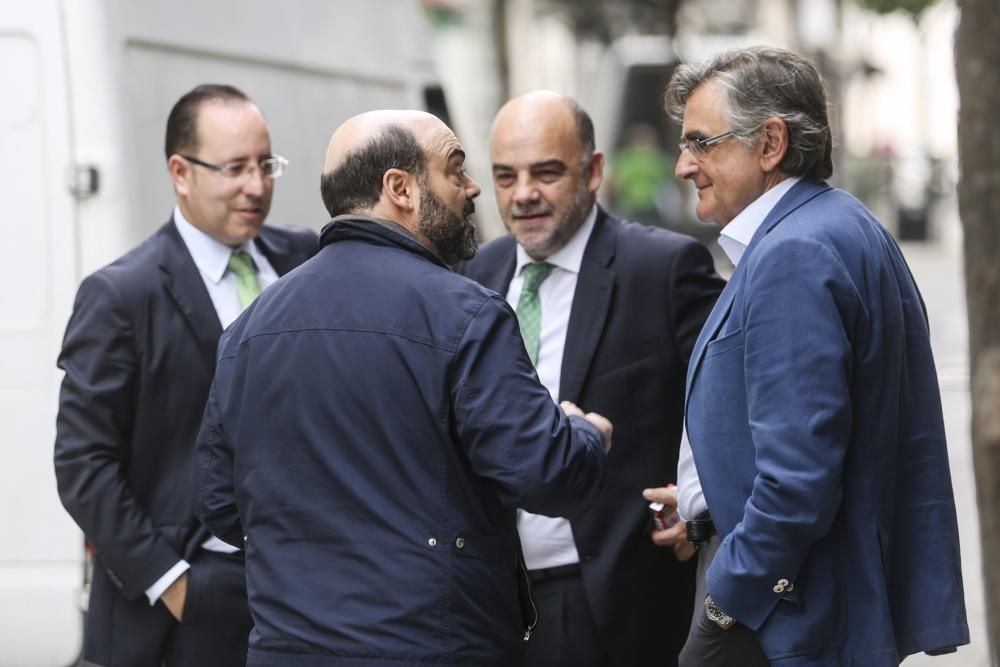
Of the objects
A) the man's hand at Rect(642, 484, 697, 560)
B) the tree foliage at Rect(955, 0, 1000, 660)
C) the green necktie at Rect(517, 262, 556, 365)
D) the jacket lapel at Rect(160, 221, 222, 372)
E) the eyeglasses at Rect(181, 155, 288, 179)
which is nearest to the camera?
the tree foliage at Rect(955, 0, 1000, 660)

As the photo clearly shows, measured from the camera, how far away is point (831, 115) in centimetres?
352

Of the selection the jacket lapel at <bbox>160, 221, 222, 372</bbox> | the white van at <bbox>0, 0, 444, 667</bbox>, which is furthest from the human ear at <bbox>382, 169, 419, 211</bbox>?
the white van at <bbox>0, 0, 444, 667</bbox>

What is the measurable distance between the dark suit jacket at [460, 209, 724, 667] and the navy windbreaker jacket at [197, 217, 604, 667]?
0.82 m

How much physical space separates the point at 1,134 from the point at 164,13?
594 millimetres

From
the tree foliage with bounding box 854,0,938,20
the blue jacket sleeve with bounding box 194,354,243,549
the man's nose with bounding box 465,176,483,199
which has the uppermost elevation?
the tree foliage with bounding box 854,0,938,20

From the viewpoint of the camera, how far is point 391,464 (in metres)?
3.02

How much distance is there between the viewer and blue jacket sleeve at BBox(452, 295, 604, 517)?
Result: 9.84ft

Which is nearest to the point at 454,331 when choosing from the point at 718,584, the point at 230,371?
the point at 230,371

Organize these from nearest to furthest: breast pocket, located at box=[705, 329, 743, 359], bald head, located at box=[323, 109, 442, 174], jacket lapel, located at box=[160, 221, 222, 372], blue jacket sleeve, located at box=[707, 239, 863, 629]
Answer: blue jacket sleeve, located at box=[707, 239, 863, 629] < breast pocket, located at box=[705, 329, 743, 359] < bald head, located at box=[323, 109, 442, 174] < jacket lapel, located at box=[160, 221, 222, 372]

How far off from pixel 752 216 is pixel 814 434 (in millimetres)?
561

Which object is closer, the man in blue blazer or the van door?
the man in blue blazer

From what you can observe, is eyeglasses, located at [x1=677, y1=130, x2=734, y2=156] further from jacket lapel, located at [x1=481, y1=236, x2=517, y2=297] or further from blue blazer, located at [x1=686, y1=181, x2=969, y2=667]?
jacket lapel, located at [x1=481, y1=236, x2=517, y2=297]

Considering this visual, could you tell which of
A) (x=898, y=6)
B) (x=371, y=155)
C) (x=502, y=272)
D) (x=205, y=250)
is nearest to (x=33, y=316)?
(x=205, y=250)

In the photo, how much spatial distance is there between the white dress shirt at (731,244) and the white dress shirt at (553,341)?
1.59 feet
